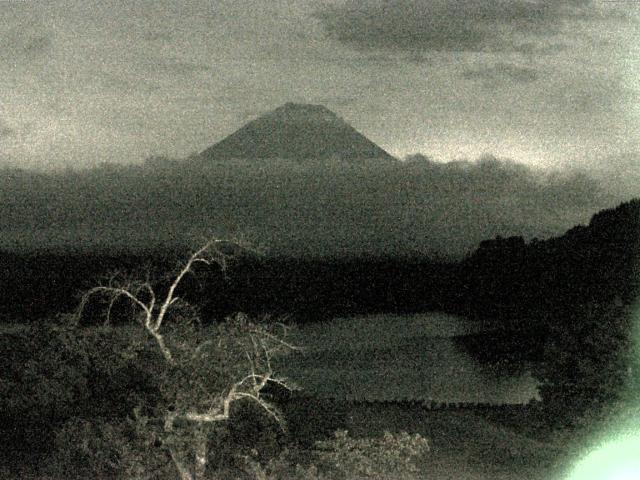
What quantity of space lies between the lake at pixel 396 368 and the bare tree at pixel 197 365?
6600 millimetres

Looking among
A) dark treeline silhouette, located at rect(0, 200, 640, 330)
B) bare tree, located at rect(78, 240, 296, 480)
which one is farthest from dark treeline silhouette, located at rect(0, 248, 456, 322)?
bare tree, located at rect(78, 240, 296, 480)

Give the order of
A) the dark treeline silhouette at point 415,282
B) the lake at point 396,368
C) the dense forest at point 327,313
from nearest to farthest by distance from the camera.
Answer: the dense forest at point 327,313 → the lake at point 396,368 → the dark treeline silhouette at point 415,282

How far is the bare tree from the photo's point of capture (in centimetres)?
1037

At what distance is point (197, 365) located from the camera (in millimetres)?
11023

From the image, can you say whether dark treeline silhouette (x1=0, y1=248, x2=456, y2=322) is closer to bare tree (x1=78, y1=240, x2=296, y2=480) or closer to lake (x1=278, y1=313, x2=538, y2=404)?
lake (x1=278, y1=313, x2=538, y2=404)

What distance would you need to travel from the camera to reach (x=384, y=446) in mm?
10734

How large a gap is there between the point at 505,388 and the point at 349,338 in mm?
15247

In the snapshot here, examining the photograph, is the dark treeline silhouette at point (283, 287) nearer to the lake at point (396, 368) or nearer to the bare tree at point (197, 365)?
the lake at point (396, 368)

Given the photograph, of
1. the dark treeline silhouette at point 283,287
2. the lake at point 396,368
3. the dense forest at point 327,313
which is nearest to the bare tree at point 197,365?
the dense forest at point 327,313

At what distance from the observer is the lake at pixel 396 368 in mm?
25953

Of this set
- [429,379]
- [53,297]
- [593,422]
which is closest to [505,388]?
[429,379]

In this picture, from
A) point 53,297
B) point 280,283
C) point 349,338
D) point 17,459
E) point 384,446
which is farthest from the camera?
point 280,283

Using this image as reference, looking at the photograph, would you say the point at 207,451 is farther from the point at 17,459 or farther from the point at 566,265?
the point at 566,265

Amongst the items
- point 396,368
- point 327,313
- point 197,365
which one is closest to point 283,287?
point 327,313
